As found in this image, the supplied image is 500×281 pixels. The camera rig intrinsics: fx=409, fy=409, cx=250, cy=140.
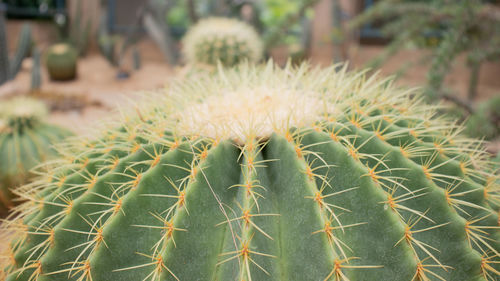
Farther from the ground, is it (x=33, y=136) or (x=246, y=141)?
(x=246, y=141)

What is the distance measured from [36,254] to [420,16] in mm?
4240

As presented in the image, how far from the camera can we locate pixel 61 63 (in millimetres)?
9117

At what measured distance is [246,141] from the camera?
1244 millimetres

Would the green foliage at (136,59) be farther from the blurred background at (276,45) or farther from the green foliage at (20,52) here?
the green foliage at (20,52)

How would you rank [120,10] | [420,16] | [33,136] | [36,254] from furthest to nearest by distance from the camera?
1. [120,10]
2. [420,16]
3. [33,136]
4. [36,254]

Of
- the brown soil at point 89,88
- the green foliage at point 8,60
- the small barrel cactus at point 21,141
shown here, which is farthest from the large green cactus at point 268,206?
the green foliage at point 8,60

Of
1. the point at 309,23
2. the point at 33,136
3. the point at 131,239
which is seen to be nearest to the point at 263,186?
the point at 131,239

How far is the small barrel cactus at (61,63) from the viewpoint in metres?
9.09

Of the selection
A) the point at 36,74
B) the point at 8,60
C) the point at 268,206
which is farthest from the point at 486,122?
the point at 8,60

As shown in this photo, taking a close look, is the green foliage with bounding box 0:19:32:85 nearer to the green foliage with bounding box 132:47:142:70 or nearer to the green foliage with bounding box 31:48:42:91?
the green foliage with bounding box 31:48:42:91

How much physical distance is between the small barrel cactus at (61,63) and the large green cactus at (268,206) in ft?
28.4

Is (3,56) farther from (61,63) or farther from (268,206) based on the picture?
(268,206)

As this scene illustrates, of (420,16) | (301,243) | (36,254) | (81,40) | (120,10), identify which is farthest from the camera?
(120,10)

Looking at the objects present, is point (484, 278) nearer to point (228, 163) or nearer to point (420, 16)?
point (228, 163)
